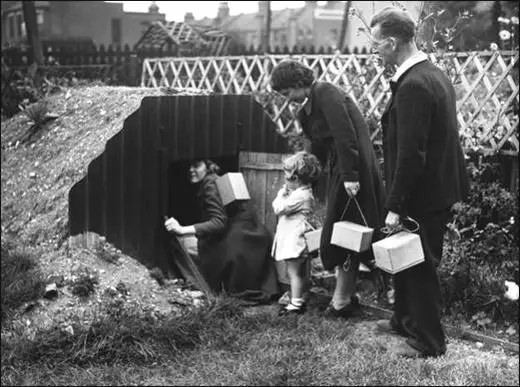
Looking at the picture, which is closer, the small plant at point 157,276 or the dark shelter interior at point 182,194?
the small plant at point 157,276

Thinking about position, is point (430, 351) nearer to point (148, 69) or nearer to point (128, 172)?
point (128, 172)

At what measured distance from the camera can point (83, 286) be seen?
510 cm

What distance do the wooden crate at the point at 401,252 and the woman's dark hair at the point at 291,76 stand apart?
1406mm

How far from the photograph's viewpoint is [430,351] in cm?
448

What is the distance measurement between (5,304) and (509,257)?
12.5 ft

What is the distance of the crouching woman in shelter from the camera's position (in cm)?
584

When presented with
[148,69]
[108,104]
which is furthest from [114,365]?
[148,69]

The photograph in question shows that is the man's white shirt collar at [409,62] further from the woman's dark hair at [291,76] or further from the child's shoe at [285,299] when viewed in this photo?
the child's shoe at [285,299]

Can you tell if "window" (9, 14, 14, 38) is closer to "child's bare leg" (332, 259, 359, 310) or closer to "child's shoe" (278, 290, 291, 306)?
"child's shoe" (278, 290, 291, 306)

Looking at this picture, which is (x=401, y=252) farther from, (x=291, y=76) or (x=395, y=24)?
(x=291, y=76)

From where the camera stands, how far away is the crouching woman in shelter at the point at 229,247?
19.2ft

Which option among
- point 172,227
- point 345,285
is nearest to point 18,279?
point 172,227

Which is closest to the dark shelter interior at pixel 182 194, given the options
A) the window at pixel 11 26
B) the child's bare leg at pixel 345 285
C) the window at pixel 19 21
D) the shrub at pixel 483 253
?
the child's bare leg at pixel 345 285

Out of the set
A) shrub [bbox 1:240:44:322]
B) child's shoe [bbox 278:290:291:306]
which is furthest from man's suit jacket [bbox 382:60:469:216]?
shrub [bbox 1:240:44:322]
